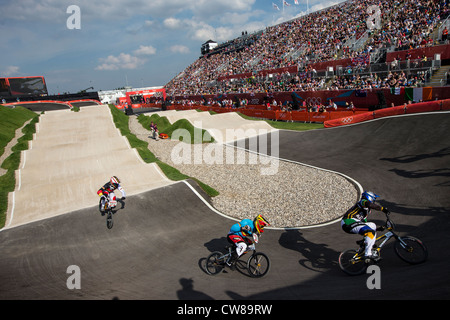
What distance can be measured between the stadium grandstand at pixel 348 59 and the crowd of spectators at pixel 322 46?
3.8 inches

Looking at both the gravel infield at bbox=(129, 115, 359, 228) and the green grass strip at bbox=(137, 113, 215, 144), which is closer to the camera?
the gravel infield at bbox=(129, 115, 359, 228)

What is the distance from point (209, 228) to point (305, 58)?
37921 millimetres

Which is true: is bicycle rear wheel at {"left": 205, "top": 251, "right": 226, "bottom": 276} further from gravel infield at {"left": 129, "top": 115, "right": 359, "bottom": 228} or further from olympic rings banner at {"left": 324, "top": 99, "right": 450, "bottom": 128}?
olympic rings banner at {"left": 324, "top": 99, "right": 450, "bottom": 128}

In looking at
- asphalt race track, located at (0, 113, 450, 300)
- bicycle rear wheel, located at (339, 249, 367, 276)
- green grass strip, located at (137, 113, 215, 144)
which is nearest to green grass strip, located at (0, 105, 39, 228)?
asphalt race track, located at (0, 113, 450, 300)

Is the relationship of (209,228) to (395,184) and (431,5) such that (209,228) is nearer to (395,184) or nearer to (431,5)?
(395,184)

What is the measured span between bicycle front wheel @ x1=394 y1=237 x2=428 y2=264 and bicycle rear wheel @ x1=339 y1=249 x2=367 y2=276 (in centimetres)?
101

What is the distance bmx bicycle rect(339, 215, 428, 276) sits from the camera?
265 inches

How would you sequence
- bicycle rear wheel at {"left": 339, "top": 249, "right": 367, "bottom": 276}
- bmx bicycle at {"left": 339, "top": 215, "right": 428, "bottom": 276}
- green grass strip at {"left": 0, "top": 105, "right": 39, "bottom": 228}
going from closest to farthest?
1. bmx bicycle at {"left": 339, "top": 215, "right": 428, "bottom": 276}
2. bicycle rear wheel at {"left": 339, "top": 249, "right": 367, "bottom": 276}
3. green grass strip at {"left": 0, "top": 105, "right": 39, "bottom": 228}

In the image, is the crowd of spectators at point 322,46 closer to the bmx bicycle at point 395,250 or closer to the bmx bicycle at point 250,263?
the bmx bicycle at point 395,250

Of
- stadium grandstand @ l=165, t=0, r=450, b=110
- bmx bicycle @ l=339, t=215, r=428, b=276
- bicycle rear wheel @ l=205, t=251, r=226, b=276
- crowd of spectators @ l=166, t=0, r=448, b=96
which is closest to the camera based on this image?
bmx bicycle @ l=339, t=215, r=428, b=276

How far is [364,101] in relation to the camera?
27.5 meters
